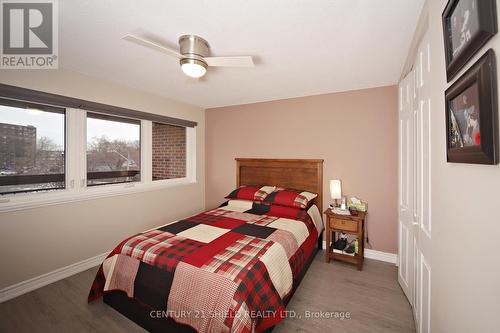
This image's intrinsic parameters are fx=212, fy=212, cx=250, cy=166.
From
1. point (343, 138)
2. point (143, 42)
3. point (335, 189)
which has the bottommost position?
point (335, 189)

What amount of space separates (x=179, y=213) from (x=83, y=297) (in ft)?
5.95

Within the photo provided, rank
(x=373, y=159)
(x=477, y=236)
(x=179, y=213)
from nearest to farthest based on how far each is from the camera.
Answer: (x=477, y=236), (x=373, y=159), (x=179, y=213)

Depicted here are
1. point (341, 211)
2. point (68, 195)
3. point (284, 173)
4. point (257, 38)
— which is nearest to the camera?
point (257, 38)

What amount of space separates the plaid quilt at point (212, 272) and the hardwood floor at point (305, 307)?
0.74 ft

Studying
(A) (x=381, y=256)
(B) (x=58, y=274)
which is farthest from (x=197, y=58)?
(A) (x=381, y=256)

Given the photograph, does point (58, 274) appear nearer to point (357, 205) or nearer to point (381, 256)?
point (357, 205)

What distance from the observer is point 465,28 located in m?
0.76

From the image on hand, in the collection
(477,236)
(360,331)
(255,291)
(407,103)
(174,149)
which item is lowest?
(360,331)

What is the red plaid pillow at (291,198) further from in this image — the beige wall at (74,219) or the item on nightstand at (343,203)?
the beige wall at (74,219)

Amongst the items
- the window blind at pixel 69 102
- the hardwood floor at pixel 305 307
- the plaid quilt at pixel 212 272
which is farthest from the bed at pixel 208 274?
the window blind at pixel 69 102

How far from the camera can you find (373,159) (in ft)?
9.55

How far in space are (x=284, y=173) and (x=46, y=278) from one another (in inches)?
127

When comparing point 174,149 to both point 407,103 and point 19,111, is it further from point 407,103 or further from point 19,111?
point 407,103

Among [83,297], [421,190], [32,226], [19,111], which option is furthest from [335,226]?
[19,111]
